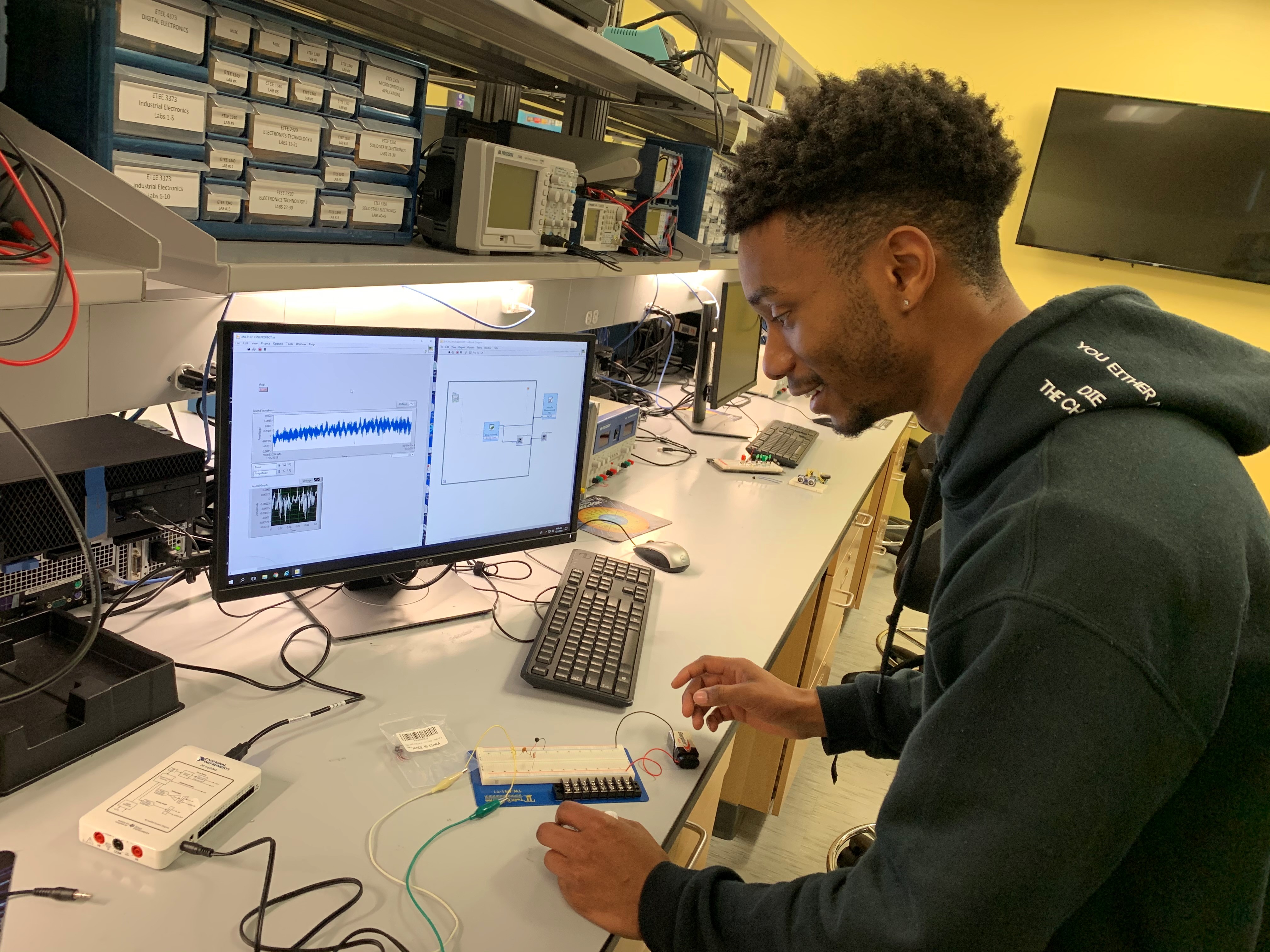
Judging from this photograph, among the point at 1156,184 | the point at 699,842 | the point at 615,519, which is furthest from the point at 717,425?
the point at 1156,184

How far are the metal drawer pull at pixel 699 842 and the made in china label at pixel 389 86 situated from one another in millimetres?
1138

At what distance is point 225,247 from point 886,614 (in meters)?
3.17

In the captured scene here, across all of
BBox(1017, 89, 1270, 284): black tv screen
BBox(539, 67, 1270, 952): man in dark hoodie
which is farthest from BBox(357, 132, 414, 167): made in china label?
BBox(1017, 89, 1270, 284): black tv screen

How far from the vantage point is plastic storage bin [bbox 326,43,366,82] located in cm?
118

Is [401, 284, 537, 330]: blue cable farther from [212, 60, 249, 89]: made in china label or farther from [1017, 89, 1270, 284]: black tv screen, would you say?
[1017, 89, 1270, 284]: black tv screen

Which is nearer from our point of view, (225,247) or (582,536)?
(225,247)

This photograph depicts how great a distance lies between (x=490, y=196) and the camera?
1475 mm

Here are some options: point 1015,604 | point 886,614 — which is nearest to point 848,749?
point 1015,604

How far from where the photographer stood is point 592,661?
1.22 m

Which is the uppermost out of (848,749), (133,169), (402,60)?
(402,60)

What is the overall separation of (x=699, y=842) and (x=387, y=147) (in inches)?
44.8

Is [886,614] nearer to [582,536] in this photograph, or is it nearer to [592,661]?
[582,536]

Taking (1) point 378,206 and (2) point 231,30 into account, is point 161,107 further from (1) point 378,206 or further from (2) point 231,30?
(1) point 378,206

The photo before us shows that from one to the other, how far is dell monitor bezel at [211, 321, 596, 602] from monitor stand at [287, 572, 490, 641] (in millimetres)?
53
